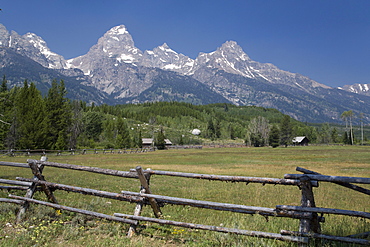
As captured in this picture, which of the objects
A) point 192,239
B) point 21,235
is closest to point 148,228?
point 192,239

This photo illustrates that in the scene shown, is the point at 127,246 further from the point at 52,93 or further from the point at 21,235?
the point at 52,93

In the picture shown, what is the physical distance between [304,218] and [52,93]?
8168cm

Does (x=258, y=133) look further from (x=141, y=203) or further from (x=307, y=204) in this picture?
(x=307, y=204)

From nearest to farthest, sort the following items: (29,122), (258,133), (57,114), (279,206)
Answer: (279,206)
(29,122)
(57,114)
(258,133)

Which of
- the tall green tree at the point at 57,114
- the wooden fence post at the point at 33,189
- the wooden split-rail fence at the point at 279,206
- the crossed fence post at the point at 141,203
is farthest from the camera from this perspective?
the tall green tree at the point at 57,114

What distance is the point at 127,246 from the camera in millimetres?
6340

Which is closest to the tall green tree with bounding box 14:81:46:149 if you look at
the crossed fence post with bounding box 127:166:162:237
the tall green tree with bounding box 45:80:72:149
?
the tall green tree with bounding box 45:80:72:149

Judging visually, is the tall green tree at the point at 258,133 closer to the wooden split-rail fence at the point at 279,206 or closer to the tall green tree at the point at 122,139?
the tall green tree at the point at 122,139

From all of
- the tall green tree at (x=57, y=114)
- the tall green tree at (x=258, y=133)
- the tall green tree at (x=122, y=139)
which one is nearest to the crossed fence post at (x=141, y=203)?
the tall green tree at (x=57, y=114)

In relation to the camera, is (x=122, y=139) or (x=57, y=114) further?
A: (x=122, y=139)

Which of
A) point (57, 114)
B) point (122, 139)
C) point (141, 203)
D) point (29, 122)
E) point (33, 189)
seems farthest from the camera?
point (122, 139)

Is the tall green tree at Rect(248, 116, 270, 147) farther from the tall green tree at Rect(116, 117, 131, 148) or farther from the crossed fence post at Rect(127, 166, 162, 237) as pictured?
the crossed fence post at Rect(127, 166, 162, 237)

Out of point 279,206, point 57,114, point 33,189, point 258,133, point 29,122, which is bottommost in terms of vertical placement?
point 279,206

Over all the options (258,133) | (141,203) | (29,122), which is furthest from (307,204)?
(258,133)
